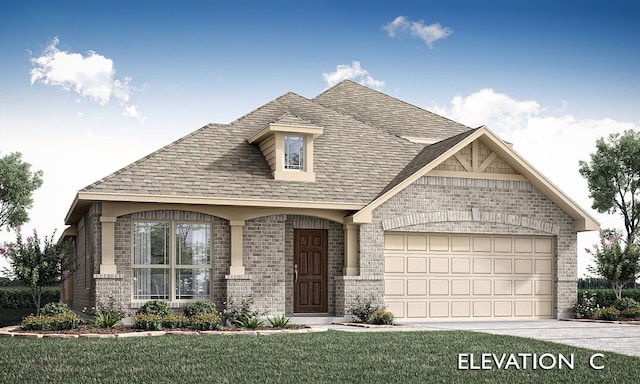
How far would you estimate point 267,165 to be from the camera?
23.0m

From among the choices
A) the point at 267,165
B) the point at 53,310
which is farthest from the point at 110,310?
the point at 267,165

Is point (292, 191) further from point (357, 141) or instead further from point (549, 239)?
point (549, 239)

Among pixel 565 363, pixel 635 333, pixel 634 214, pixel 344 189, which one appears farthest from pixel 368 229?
pixel 634 214

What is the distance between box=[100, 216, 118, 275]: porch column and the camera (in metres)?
20.1

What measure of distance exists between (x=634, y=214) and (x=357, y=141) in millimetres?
27649

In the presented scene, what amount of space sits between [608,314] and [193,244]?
11770 mm

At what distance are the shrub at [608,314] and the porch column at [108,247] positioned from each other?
13436 mm

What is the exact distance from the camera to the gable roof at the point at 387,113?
93.8ft

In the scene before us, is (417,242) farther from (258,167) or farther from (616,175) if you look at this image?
(616,175)

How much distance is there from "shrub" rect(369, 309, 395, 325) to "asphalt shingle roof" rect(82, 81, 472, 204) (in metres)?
3.15

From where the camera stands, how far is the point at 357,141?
2558 centimetres

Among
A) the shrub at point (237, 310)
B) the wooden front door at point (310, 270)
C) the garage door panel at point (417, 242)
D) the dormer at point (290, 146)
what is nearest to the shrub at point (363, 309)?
the wooden front door at point (310, 270)

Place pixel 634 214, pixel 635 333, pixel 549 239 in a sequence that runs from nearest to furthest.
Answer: pixel 635 333 → pixel 549 239 → pixel 634 214

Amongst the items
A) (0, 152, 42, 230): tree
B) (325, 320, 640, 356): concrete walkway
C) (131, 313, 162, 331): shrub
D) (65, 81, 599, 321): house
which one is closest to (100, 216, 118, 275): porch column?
(65, 81, 599, 321): house
